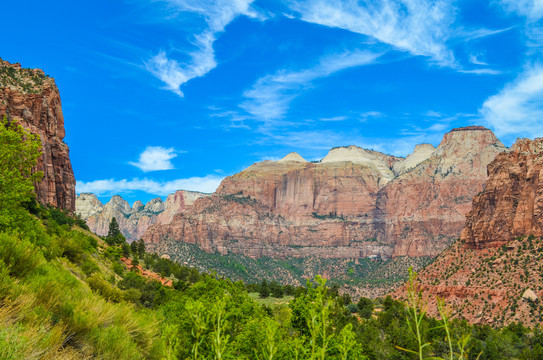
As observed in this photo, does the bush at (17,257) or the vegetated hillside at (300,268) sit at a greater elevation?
the bush at (17,257)

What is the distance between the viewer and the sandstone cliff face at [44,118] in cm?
5959

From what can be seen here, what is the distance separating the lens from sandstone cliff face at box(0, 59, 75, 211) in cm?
5959

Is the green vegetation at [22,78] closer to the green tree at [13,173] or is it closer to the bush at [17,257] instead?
the green tree at [13,173]

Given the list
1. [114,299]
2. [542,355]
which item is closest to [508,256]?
[542,355]

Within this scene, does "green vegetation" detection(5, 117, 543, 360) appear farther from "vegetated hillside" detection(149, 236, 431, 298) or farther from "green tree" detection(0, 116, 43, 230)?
"vegetated hillside" detection(149, 236, 431, 298)

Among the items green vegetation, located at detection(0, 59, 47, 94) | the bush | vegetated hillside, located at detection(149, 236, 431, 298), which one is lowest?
vegetated hillside, located at detection(149, 236, 431, 298)

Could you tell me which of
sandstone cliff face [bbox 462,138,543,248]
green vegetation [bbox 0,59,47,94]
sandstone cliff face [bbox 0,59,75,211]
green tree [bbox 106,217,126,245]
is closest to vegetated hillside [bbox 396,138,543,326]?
sandstone cliff face [bbox 462,138,543,248]

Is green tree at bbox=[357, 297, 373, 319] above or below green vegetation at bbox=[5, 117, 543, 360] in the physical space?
below

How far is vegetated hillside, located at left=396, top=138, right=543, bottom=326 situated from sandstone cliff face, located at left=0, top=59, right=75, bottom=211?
233ft

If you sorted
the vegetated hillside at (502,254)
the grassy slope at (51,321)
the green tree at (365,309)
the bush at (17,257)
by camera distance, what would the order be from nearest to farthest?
the grassy slope at (51,321) < the bush at (17,257) < the green tree at (365,309) < the vegetated hillside at (502,254)

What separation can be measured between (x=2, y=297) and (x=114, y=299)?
13.6 metres

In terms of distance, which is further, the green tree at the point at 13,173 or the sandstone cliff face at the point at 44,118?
the sandstone cliff face at the point at 44,118

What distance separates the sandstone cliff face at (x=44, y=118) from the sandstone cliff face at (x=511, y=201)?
331 feet

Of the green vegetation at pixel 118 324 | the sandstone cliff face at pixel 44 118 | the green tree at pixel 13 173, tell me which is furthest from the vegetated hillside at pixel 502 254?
the sandstone cliff face at pixel 44 118
